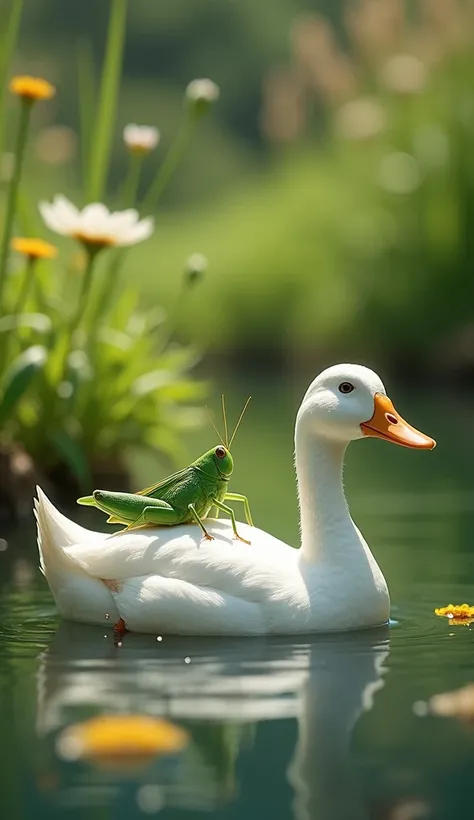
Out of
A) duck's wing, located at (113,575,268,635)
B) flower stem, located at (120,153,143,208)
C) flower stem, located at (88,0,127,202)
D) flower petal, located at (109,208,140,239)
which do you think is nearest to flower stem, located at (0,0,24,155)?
flower stem, located at (88,0,127,202)

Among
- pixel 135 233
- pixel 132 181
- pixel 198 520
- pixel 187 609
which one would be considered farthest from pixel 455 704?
pixel 132 181

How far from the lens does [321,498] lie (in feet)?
18.2

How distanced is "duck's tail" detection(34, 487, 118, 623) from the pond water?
8 centimetres

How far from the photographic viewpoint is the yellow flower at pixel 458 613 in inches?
224

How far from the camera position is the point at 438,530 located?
8094 millimetres

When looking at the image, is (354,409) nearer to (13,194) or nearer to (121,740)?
(121,740)

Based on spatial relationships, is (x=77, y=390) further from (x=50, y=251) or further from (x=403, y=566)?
(x=403, y=566)

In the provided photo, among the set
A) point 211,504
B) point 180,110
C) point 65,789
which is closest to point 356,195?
point 211,504

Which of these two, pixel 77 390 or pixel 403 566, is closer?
pixel 403 566

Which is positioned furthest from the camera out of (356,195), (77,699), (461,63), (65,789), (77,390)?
(356,195)

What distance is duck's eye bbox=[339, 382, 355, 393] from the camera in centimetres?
548

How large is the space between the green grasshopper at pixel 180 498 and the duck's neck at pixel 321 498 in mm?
242

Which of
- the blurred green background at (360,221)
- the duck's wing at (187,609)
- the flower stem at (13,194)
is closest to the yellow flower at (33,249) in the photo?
the flower stem at (13,194)

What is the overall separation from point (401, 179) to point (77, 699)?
1541 centimetres
